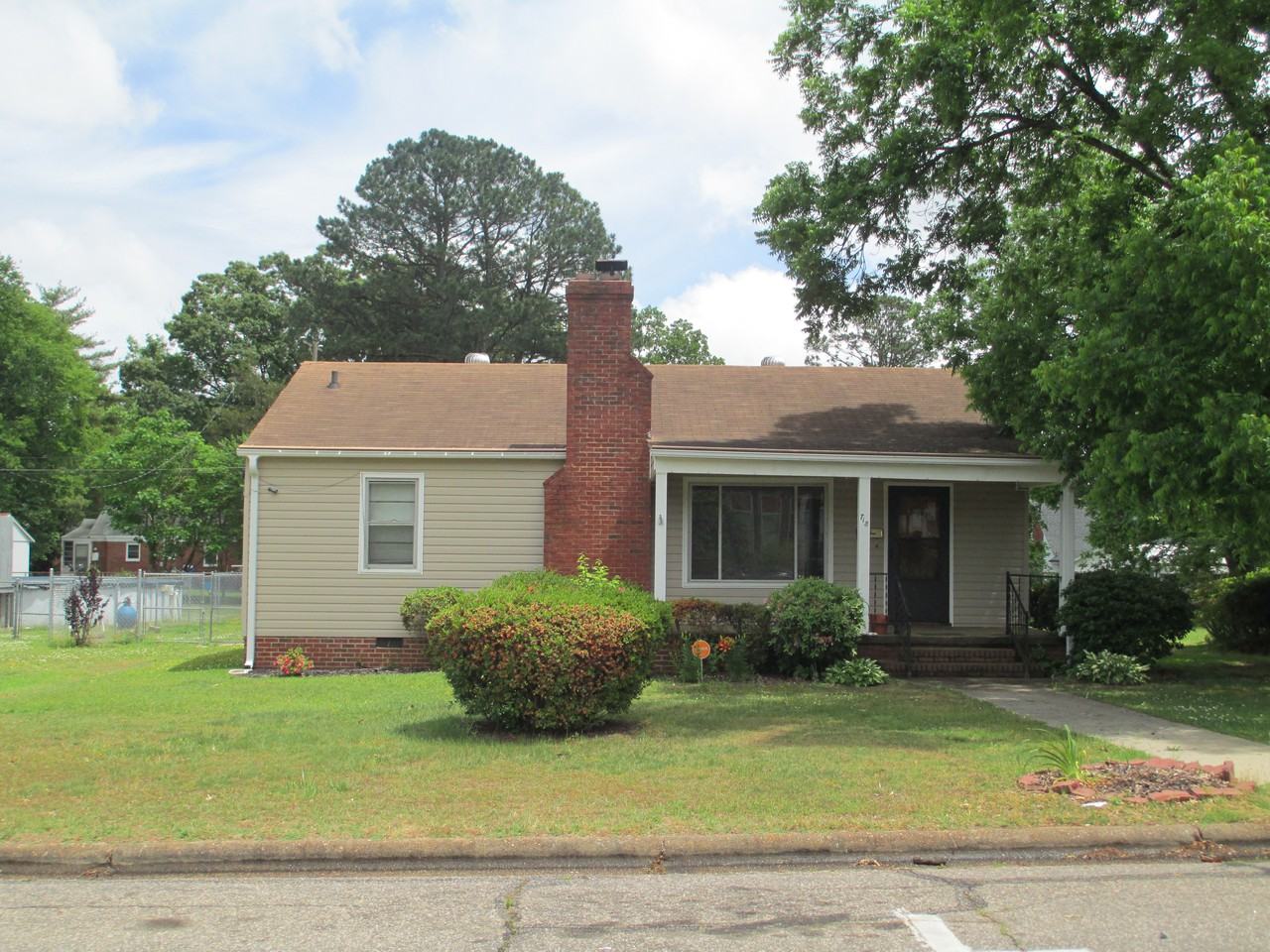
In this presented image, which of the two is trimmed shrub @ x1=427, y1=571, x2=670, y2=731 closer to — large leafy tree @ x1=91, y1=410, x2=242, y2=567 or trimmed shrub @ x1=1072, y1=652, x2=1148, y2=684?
trimmed shrub @ x1=1072, y1=652, x2=1148, y2=684

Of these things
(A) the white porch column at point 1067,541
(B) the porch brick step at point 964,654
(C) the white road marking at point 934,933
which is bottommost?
(C) the white road marking at point 934,933

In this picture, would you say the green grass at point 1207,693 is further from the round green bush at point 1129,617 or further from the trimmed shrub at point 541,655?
the trimmed shrub at point 541,655

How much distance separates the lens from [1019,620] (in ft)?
54.2

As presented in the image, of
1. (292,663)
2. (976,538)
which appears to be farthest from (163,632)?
(976,538)

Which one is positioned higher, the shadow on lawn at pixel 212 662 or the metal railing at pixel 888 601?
the metal railing at pixel 888 601

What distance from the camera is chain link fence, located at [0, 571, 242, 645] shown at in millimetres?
23891

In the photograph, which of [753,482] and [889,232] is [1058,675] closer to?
[753,482]

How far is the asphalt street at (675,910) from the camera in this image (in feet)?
16.9

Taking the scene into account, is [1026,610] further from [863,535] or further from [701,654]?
[701,654]

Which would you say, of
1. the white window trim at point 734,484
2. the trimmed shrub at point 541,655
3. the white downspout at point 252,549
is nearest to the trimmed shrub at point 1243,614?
the white window trim at point 734,484

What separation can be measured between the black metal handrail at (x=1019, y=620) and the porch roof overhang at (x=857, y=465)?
1.60 meters

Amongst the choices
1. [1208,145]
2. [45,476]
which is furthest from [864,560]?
[45,476]

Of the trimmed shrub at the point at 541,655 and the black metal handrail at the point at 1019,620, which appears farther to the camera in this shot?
the black metal handrail at the point at 1019,620

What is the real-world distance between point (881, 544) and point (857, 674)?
3.57m
